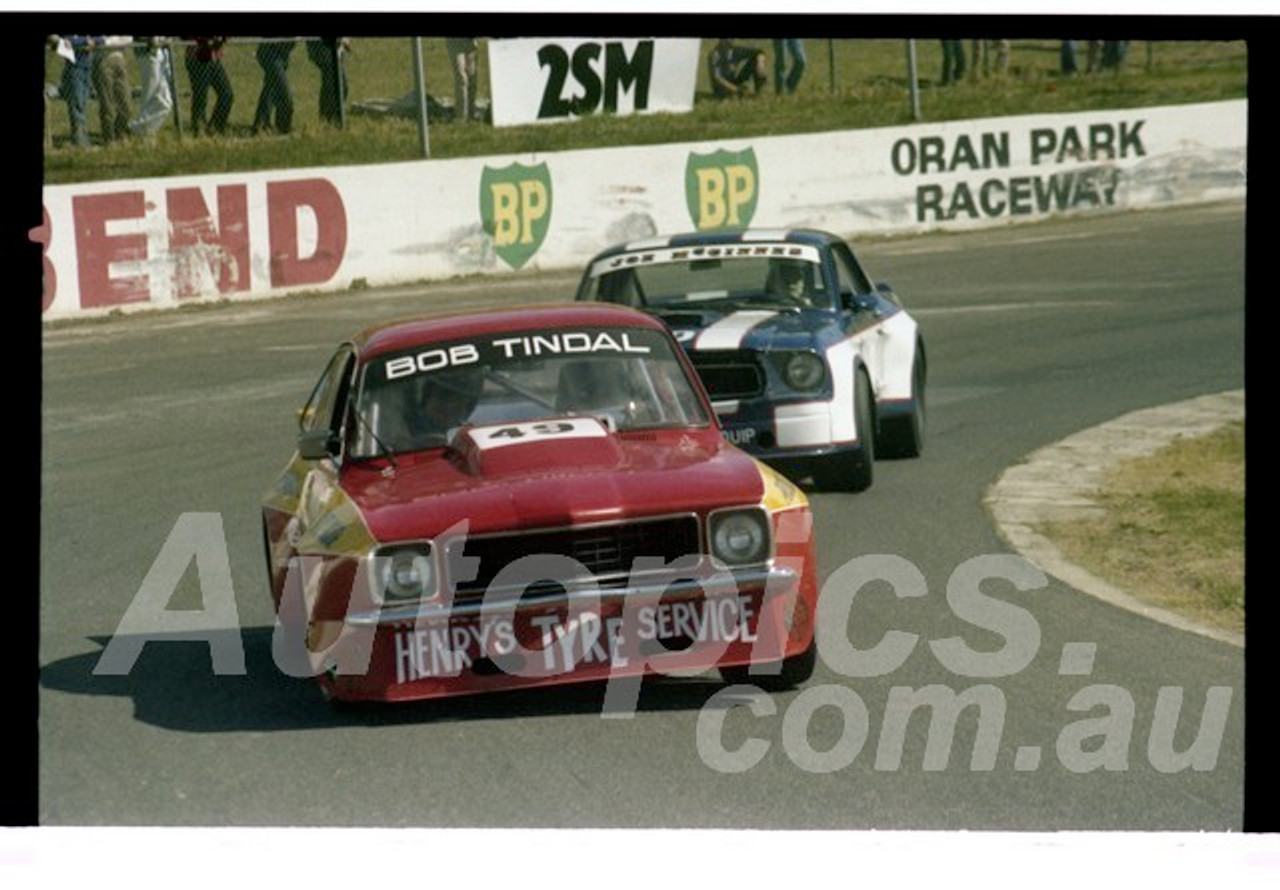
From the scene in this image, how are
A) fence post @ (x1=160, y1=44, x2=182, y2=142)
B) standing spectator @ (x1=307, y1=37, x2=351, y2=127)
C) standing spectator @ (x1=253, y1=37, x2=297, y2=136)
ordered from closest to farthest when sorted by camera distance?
fence post @ (x1=160, y1=44, x2=182, y2=142) → standing spectator @ (x1=253, y1=37, x2=297, y2=136) → standing spectator @ (x1=307, y1=37, x2=351, y2=127)

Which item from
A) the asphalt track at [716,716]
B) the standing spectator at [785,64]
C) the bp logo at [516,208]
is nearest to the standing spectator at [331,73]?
the bp logo at [516,208]

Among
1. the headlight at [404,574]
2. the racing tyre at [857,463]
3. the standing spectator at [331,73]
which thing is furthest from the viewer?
the standing spectator at [331,73]

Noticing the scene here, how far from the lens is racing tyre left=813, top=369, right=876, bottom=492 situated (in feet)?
38.2

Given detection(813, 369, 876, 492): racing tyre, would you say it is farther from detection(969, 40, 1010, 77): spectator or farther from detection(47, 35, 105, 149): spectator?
detection(969, 40, 1010, 77): spectator

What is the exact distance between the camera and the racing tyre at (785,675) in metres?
7.56

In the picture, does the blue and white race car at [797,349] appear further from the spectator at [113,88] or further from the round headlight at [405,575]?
the spectator at [113,88]

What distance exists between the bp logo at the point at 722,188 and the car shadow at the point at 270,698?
1654 cm

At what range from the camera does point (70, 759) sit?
23.5 feet

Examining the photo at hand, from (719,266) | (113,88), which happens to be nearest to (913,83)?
(113,88)

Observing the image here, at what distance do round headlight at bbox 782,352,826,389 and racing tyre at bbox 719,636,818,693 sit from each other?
3754 mm

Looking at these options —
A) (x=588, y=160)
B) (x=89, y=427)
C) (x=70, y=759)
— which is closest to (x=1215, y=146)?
(x=588, y=160)

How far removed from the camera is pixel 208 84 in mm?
23344

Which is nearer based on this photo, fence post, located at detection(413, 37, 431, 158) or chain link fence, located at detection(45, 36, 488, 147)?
chain link fence, located at detection(45, 36, 488, 147)

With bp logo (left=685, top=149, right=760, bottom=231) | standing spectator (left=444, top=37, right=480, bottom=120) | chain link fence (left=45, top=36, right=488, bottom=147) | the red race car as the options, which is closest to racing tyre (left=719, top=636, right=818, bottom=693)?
the red race car
